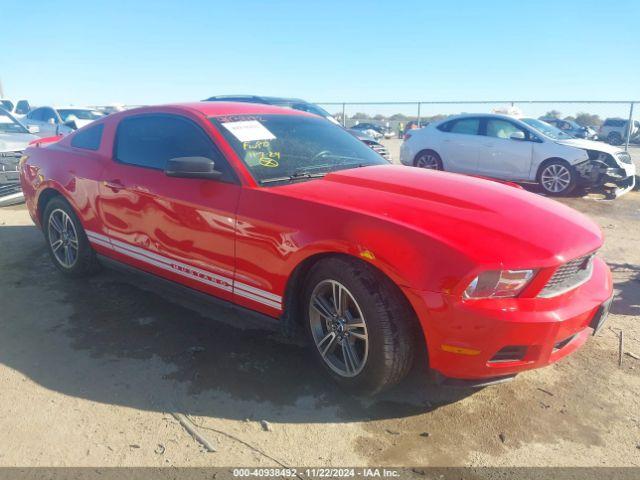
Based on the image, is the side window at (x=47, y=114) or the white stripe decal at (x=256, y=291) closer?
the white stripe decal at (x=256, y=291)

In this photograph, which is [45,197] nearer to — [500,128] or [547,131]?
[500,128]

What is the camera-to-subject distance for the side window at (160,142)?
3.31 metres

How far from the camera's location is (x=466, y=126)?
10.1 metres

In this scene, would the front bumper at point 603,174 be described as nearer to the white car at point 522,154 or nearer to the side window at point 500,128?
the white car at point 522,154

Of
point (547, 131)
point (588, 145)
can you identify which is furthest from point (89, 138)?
point (588, 145)

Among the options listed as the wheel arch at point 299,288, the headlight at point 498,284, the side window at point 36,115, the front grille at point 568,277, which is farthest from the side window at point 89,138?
the side window at point 36,115

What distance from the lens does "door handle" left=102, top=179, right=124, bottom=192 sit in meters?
3.71

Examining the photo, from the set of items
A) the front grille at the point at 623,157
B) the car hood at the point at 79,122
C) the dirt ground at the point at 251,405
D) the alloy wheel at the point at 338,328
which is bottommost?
the dirt ground at the point at 251,405

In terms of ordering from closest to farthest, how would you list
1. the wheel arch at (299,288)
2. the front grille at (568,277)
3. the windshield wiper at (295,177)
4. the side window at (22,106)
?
the front grille at (568,277), the wheel arch at (299,288), the windshield wiper at (295,177), the side window at (22,106)

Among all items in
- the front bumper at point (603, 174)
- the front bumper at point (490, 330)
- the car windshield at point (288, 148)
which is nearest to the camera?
the front bumper at point (490, 330)

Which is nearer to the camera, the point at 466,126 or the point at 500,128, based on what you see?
the point at 500,128

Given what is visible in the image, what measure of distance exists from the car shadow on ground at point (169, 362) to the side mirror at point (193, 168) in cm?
111

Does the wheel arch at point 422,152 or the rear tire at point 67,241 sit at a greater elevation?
the wheel arch at point 422,152

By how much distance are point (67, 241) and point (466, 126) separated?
8.09 m
